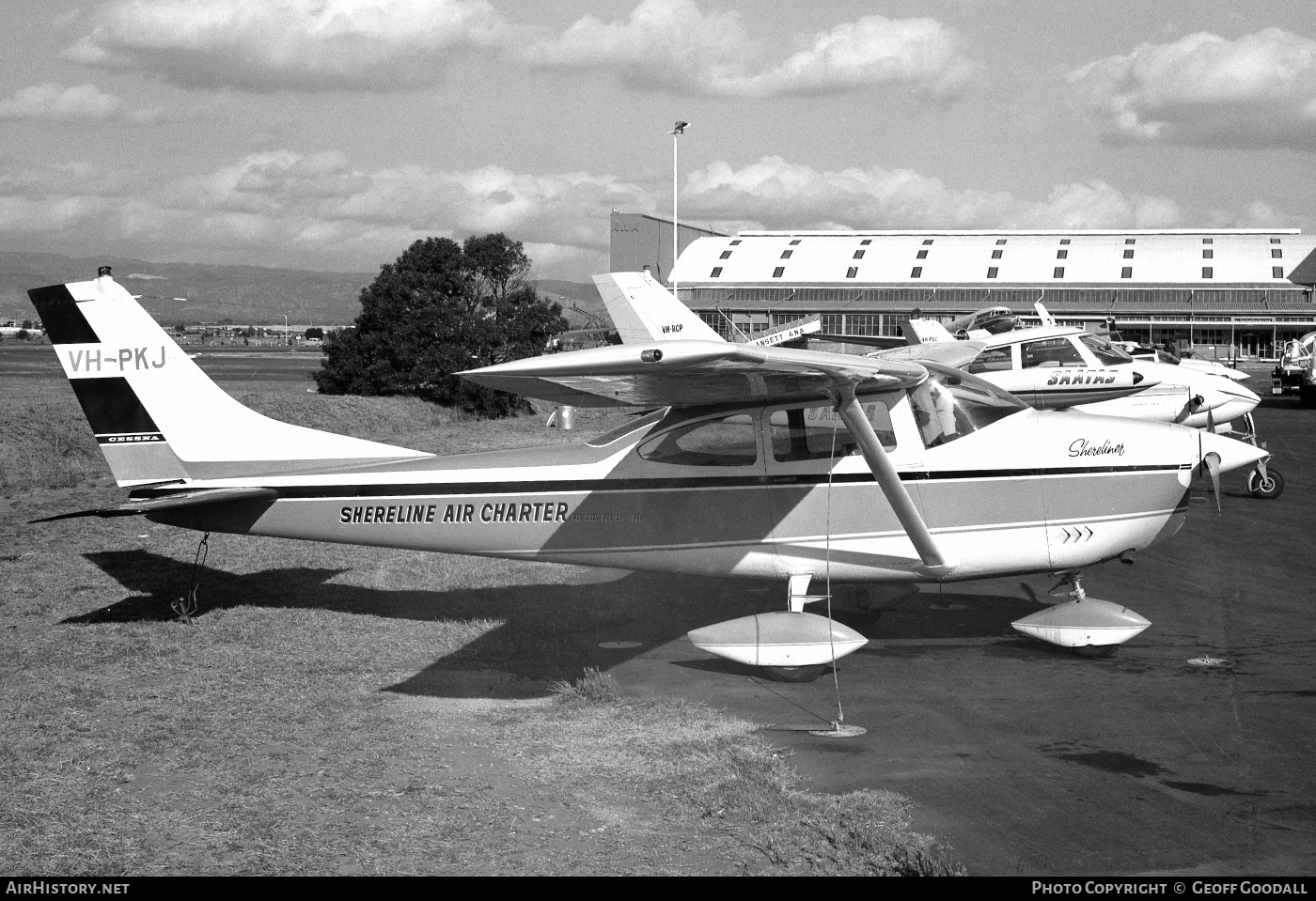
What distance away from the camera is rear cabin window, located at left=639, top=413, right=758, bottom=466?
831cm

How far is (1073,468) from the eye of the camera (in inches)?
321

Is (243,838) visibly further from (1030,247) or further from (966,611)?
(1030,247)

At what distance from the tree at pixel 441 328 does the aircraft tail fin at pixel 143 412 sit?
16.3 m

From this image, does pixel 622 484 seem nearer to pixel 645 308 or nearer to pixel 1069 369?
pixel 1069 369

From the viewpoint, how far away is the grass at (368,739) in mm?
4926

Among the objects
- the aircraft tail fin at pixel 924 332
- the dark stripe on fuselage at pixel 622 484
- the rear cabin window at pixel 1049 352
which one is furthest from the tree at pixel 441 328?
the dark stripe on fuselage at pixel 622 484

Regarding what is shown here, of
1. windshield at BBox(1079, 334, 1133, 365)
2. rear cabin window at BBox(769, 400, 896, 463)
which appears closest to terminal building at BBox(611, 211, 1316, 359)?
windshield at BBox(1079, 334, 1133, 365)

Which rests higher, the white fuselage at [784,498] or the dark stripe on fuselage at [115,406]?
the dark stripe on fuselage at [115,406]

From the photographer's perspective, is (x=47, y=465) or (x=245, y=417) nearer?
(x=245, y=417)

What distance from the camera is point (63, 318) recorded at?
903cm

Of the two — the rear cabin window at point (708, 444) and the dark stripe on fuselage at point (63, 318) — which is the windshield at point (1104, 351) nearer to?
the rear cabin window at point (708, 444)

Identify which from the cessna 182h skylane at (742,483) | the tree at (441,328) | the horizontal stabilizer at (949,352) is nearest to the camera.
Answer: the cessna 182h skylane at (742,483)

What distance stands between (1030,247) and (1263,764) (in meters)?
75.9

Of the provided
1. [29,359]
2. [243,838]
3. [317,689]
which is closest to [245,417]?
[317,689]
